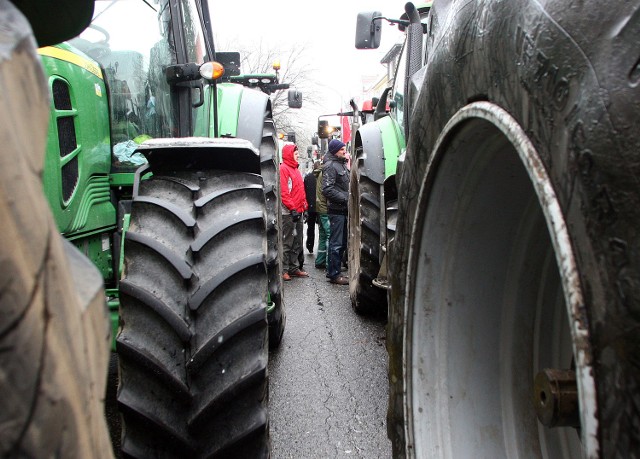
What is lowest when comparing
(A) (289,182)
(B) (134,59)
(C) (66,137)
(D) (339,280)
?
(D) (339,280)

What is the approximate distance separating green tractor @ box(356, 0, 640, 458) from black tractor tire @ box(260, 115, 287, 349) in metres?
2.36

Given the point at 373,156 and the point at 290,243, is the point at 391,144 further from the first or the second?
the point at 290,243

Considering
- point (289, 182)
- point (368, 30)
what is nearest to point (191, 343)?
point (368, 30)

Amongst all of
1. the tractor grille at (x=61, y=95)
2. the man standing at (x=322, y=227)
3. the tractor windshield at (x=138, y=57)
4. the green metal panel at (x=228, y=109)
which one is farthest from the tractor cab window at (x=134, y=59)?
the man standing at (x=322, y=227)

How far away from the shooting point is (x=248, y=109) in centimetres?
455

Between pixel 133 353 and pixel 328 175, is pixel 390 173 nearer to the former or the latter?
pixel 328 175

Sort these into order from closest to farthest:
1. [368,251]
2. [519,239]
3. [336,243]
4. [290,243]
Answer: [519,239]
[368,251]
[336,243]
[290,243]

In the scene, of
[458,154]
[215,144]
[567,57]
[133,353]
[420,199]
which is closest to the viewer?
[567,57]

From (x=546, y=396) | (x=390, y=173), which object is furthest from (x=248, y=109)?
(x=546, y=396)

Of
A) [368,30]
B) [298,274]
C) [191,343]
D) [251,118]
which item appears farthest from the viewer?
[298,274]

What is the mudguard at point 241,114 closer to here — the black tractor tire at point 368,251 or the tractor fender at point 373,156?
the tractor fender at point 373,156

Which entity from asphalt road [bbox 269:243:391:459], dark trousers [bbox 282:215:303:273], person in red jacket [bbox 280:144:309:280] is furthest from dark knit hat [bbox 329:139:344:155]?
asphalt road [bbox 269:243:391:459]

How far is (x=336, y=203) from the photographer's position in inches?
321

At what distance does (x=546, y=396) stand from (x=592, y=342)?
316 mm
